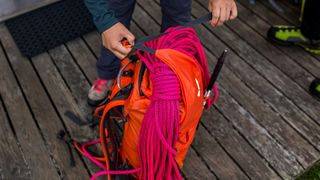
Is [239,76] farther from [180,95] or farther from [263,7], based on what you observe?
[180,95]

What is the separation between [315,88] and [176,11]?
1.17 m

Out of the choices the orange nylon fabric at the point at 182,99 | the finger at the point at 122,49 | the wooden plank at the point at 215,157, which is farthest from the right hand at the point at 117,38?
the wooden plank at the point at 215,157

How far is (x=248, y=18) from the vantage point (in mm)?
2752

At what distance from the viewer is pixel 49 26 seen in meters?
2.54

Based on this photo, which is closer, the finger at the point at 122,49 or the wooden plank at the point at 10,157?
the finger at the point at 122,49

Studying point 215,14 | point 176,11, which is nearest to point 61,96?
point 176,11

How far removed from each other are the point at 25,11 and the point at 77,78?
84 cm

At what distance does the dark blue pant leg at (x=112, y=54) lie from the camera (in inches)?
66.2

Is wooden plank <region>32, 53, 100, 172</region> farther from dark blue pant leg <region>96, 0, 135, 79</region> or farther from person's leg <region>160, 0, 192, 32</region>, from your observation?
person's leg <region>160, 0, 192, 32</region>

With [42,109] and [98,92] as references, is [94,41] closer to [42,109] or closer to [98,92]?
[98,92]

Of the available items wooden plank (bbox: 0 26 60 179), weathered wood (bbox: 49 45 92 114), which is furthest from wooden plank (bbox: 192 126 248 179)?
wooden plank (bbox: 0 26 60 179)

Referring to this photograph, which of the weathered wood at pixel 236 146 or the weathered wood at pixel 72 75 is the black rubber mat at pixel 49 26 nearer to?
the weathered wood at pixel 72 75

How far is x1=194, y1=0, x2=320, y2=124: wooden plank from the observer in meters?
2.17

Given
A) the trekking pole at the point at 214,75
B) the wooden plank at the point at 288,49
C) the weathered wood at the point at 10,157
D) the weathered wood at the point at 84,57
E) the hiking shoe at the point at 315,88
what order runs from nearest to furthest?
the trekking pole at the point at 214,75
the weathered wood at the point at 10,157
the hiking shoe at the point at 315,88
the weathered wood at the point at 84,57
the wooden plank at the point at 288,49
